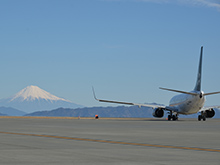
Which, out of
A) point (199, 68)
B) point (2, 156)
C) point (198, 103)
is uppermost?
point (199, 68)

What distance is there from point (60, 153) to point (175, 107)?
Result: 77.3 m

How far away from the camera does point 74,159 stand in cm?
1647

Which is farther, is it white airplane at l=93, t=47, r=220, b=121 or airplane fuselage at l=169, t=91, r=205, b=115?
airplane fuselage at l=169, t=91, r=205, b=115

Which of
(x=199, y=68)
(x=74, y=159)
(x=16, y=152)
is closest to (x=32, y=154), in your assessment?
(x=16, y=152)

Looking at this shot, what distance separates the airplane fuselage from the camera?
8494 cm

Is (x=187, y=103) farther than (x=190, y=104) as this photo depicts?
Yes

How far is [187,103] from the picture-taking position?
287 feet

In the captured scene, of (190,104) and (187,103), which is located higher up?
(187,103)

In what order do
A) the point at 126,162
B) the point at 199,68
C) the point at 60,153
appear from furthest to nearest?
the point at 199,68
the point at 60,153
the point at 126,162

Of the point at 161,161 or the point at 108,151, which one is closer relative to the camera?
the point at 161,161

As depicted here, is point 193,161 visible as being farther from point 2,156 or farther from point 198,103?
point 198,103

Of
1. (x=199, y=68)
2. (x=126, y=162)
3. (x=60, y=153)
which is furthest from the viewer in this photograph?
(x=199, y=68)

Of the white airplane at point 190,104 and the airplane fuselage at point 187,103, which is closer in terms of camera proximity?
the white airplane at point 190,104

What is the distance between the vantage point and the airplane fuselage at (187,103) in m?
84.9
